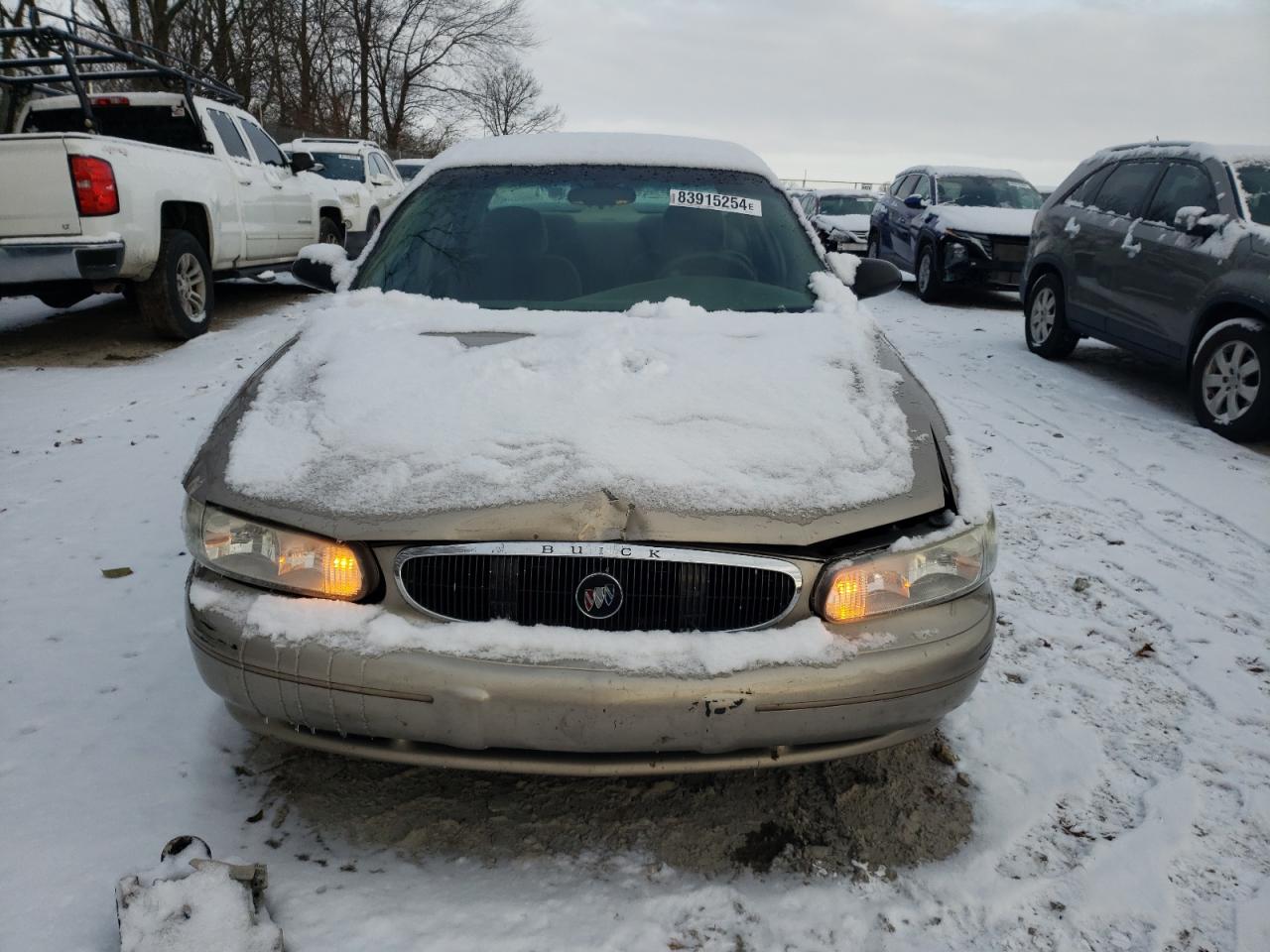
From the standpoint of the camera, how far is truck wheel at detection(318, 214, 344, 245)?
1084 centimetres

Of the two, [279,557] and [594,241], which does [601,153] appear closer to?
[594,241]

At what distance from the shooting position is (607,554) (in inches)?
73.5

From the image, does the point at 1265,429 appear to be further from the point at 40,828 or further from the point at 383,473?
the point at 40,828

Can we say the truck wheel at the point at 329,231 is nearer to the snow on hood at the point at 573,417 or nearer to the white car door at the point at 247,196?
the white car door at the point at 247,196

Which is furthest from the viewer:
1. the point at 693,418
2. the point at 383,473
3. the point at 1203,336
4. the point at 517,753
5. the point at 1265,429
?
the point at 1203,336

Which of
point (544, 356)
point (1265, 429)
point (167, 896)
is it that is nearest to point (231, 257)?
point (544, 356)

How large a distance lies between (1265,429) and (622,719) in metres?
5.35

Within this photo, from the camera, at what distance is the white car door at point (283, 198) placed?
900 centimetres

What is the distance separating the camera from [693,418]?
2.19 meters

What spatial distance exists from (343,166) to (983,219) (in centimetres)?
969

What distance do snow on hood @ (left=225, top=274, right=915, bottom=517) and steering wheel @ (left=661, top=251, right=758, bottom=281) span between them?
46cm

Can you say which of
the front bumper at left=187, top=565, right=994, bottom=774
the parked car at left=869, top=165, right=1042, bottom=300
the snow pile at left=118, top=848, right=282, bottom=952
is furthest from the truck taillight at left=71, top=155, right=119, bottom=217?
the parked car at left=869, top=165, right=1042, bottom=300

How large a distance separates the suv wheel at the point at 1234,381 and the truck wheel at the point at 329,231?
9.10m

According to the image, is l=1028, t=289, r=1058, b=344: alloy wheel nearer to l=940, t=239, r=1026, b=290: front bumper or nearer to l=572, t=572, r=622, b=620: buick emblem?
l=940, t=239, r=1026, b=290: front bumper
